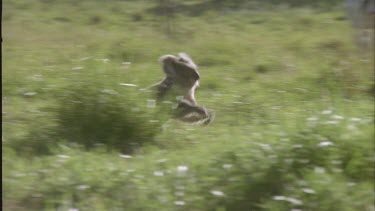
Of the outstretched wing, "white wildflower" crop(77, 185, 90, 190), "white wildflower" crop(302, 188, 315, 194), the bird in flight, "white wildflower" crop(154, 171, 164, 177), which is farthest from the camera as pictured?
the outstretched wing

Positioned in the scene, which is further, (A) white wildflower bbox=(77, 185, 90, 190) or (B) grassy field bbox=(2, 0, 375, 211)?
(A) white wildflower bbox=(77, 185, 90, 190)

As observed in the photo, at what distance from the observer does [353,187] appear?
3797mm

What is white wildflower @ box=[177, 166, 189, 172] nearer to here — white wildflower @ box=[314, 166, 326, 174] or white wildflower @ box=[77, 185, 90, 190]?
white wildflower @ box=[77, 185, 90, 190]

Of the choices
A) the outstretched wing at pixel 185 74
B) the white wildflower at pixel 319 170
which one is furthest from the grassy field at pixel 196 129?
the outstretched wing at pixel 185 74

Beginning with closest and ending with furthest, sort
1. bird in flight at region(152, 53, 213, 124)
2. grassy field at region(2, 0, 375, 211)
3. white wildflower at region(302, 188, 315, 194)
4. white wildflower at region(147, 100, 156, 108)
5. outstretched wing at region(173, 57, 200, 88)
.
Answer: white wildflower at region(302, 188, 315, 194) < grassy field at region(2, 0, 375, 211) < white wildflower at region(147, 100, 156, 108) < bird in flight at region(152, 53, 213, 124) < outstretched wing at region(173, 57, 200, 88)

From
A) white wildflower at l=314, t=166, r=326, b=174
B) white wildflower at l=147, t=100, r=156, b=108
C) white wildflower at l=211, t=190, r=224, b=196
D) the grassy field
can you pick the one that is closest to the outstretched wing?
the grassy field

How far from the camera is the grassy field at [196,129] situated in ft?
13.1

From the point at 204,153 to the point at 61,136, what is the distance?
42.2 inches

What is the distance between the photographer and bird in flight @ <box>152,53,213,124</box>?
5.68 metres

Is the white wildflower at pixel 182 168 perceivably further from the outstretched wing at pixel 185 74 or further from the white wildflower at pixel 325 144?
the outstretched wing at pixel 185 74

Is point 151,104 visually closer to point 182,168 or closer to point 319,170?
point 182,168

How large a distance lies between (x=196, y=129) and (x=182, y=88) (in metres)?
0.57

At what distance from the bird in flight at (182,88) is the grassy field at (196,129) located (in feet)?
0.35

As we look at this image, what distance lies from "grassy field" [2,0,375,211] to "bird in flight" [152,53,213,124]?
0.35ft
